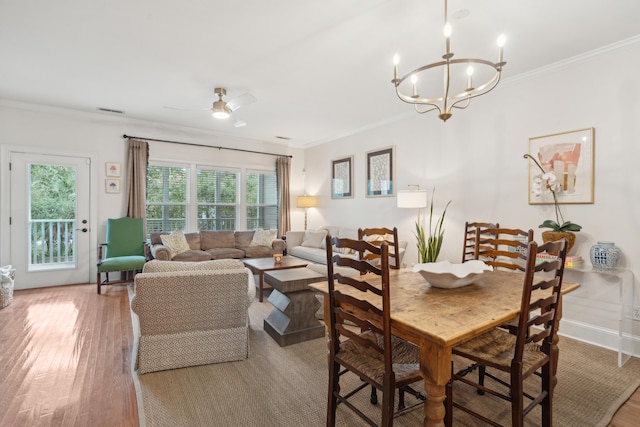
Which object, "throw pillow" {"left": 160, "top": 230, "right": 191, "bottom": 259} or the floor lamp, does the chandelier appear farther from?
"throw pillow" {"left": 160, "top": 230, "right": 191, "bottom": 259}

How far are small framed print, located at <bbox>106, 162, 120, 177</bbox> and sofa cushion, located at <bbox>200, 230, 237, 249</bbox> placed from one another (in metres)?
1.69

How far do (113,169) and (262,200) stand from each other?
280cm

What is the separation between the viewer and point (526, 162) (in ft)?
11.2

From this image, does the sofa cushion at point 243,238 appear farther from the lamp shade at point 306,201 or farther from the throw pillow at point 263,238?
the lamp shade at point 306,201

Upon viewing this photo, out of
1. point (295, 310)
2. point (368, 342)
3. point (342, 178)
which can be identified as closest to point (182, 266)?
point (295, 310)

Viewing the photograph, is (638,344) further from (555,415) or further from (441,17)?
(441,17)

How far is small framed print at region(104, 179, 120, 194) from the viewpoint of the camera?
518 centimetres

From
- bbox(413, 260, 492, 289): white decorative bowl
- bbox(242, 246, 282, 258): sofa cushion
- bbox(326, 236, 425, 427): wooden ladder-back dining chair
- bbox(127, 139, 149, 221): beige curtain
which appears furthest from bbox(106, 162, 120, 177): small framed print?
bbox(413, 260, 492, 289): white decorative bowl

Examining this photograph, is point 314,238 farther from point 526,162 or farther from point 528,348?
point 528,348

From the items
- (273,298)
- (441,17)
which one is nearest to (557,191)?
(441,17)

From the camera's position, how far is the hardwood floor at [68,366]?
1854 millimetres

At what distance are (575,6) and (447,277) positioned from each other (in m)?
2.23

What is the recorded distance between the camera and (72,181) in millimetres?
4949

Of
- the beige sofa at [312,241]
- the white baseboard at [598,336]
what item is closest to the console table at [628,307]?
the white baseboard at [598,336]
